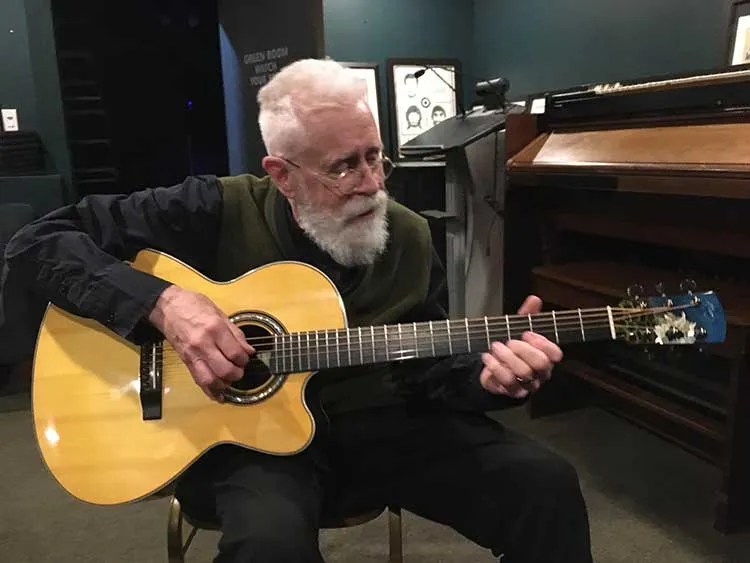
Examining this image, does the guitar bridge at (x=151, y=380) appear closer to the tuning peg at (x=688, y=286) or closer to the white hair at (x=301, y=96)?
the white hair at (x=301, y=96)

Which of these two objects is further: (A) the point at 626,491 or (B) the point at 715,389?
(B) the point at 715,389

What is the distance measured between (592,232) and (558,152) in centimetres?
32

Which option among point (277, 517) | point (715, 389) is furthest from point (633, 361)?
point (277, 517)

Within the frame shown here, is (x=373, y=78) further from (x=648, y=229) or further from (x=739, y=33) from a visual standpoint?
(x=648, y=229)

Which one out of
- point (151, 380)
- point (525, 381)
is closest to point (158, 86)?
point (151, 380)

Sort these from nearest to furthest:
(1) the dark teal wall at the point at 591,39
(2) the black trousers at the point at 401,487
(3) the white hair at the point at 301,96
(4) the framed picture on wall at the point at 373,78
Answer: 1. (2) the black trousers at the point at 401,487
2. (3) the white hair at the point at 301,96
3. (1) the dark teal wall at the point at 591,39
4. (4) the framed picture on wall at the point at 373,78

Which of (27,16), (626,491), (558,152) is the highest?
(27,16)

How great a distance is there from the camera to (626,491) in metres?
2.10

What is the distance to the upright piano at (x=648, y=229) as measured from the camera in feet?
5.65

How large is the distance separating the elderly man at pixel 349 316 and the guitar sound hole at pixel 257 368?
45mm

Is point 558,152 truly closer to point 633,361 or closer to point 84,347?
point 633,361

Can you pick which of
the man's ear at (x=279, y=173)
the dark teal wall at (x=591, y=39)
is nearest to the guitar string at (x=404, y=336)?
the man's ear at (x=279, y=173)

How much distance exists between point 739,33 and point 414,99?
1.74m

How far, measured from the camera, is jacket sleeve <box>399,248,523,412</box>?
1.25 metres
